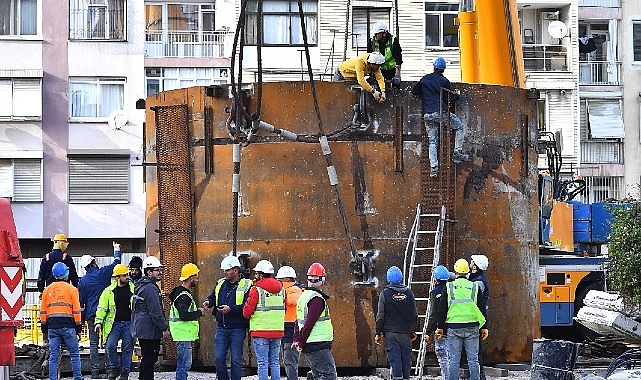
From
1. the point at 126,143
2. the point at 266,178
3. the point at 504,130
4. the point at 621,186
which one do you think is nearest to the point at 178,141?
the point at 266,178

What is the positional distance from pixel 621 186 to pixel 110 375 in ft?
99.0

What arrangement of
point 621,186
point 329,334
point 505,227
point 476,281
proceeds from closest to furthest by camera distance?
point 329,334, point 476,281, point 505,227, point 621,186

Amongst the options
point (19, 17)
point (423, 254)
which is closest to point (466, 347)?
point (423, 254)

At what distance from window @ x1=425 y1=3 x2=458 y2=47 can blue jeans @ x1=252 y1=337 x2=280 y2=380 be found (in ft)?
92.4

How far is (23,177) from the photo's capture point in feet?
138

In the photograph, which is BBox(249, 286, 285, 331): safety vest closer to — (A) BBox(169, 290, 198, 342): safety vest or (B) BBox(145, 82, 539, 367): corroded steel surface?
(A) BBox(169, 290, 198, 342): safety vest

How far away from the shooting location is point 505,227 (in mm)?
20875

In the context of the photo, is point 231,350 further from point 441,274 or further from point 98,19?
point 98,19

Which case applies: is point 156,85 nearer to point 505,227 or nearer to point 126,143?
point 126,143

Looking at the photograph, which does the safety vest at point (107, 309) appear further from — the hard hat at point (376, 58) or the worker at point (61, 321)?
the hard hat at point (376, 58)

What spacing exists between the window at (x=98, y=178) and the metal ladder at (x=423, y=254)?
77.8 feet

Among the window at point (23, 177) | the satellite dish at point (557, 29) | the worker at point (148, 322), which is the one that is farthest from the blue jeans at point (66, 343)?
the satellite dish at point (557, 29)

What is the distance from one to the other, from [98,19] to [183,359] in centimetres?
2726

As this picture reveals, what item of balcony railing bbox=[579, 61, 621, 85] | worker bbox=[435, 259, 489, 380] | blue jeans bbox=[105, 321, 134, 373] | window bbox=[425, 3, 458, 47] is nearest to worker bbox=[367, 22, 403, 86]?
worker bbox=[435, 259, 489, 380]
